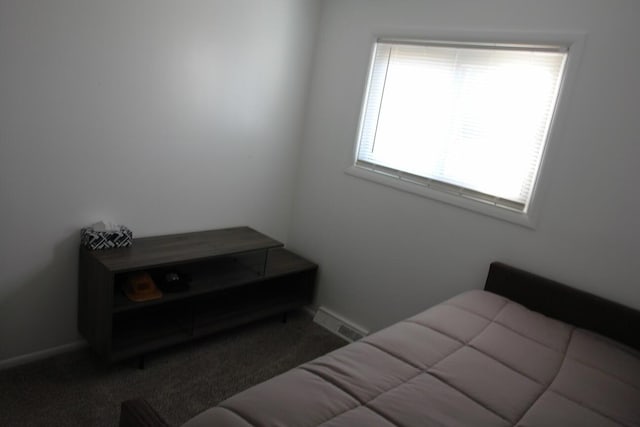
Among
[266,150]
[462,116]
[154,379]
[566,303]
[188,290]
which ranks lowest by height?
[154,379]

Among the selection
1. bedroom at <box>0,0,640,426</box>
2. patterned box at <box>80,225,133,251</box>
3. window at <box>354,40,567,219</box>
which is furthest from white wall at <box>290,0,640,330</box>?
patterned box at <box>80,225,133,251</box>

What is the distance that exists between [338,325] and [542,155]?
1.73 metres

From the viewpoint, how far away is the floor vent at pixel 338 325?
10.0ft

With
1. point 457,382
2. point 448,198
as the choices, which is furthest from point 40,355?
point 448,198

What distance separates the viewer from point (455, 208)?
8.45ft

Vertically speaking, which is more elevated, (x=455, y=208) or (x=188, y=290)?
(x=455, y=208)

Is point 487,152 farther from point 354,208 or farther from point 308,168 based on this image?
point 308,168

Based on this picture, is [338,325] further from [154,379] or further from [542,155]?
[542,155]

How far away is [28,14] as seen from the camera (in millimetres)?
1948

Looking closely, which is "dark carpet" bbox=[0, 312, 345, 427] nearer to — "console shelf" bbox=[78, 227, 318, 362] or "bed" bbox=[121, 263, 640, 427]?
"console shelf" bbox=[78, 227, 318, 362]

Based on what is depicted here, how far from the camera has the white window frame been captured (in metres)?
2.14

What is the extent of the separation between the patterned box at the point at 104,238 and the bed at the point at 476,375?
1.21m

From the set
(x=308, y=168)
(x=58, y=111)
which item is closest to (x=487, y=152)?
(x=308, y=168)

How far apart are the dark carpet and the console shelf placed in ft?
0.42
